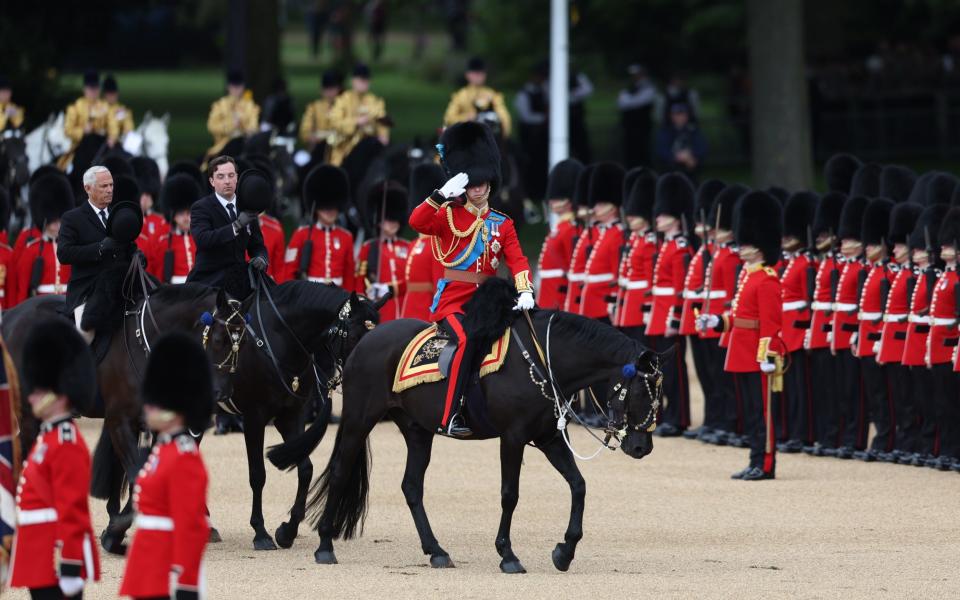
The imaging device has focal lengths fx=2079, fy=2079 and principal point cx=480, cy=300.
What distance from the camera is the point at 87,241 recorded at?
1055 cm

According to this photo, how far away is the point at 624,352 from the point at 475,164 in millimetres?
1244

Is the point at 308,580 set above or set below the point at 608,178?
below

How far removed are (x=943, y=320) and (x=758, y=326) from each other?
1.14m

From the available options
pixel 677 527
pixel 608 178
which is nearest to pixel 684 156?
pixel 608 178

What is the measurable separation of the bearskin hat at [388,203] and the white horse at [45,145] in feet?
22.0

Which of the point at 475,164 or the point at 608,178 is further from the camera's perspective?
the point at 608,178

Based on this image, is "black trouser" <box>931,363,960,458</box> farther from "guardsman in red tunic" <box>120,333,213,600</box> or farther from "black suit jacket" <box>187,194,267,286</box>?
"guardsman in red tunic" <box>120,333,213,600</box>

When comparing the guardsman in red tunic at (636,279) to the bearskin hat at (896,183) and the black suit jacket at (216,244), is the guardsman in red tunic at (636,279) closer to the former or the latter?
the bearskin hat at (896,183)

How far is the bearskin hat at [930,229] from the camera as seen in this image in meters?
12.6

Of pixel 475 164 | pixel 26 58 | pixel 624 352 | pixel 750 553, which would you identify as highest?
pixel 26 58

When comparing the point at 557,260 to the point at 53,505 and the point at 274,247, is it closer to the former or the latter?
the point at 274,247

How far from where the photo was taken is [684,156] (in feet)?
76.9

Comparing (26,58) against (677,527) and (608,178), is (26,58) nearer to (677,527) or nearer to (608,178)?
(608,178)

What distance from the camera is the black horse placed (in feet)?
30.6
